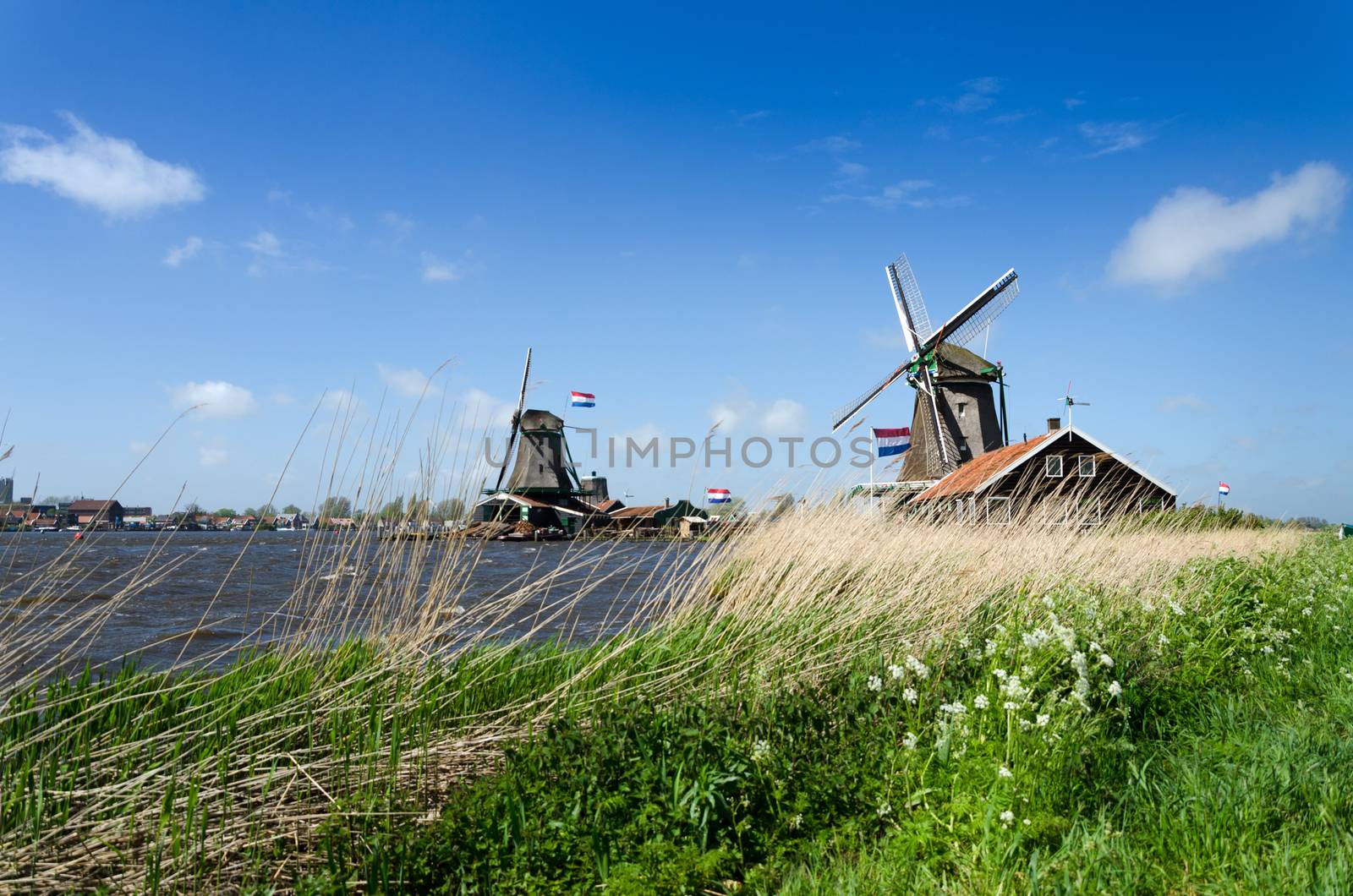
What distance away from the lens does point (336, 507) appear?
408 cm

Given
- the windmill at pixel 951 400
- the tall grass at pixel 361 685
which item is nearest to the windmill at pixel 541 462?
the windmill at pixel 951 400

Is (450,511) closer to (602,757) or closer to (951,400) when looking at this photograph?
(602,757)

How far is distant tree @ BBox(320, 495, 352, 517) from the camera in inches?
158

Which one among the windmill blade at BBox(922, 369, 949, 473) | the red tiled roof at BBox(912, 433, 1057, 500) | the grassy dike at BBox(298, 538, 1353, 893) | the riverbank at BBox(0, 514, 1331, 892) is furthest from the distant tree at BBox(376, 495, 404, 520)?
the windmill blade at BBox(922, 369, 949, 473)

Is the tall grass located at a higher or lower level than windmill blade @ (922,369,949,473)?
lower

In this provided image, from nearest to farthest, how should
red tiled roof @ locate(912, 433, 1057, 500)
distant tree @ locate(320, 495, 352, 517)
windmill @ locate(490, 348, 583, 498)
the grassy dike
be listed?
the grassy dike < distant tree @ locate(320, 495, 352, 517) < red tiled roof @ locate(912, 433, 1057, 500) < windmill @ locate(490, 348, 583, 498)

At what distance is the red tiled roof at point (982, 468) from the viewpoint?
19.5m

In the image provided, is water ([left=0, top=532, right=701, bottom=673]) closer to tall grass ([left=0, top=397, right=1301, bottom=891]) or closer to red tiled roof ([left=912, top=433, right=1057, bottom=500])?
tall grass ([left=0, top=397, right=1301, bottom=891])

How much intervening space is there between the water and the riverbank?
279 mm

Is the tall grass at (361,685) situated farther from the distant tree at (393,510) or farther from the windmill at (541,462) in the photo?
the windmill at (541,462)

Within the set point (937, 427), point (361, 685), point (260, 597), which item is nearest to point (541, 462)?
point (937, 427)

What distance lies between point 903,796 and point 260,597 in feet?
36.1

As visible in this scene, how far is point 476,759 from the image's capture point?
3.42 m

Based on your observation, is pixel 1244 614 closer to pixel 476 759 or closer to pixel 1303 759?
pixel 1303 759
